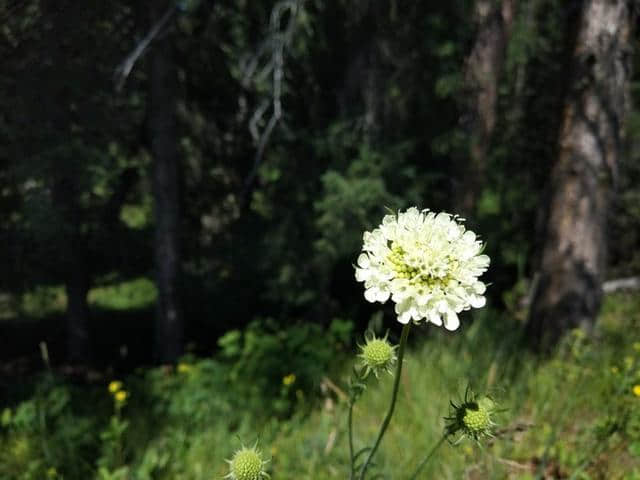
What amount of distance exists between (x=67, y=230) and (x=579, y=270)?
464 cm

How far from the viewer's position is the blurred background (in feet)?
9.53

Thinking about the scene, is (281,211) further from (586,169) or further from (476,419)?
(476,419)

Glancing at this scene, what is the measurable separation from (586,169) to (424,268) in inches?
118

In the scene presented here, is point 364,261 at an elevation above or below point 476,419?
above

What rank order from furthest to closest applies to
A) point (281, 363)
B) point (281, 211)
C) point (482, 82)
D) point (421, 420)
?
point (281, 211), point (482, 82), point (281, 363), point (421, 420)

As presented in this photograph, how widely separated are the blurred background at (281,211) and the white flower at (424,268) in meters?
1.04

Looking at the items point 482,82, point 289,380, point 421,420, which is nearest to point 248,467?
point 421,420

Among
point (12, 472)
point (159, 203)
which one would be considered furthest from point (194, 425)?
point (159, 203)

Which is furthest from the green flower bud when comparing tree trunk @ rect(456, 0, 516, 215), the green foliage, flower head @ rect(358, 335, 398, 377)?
tree trunk @ rect(456, 0, 516, 215)

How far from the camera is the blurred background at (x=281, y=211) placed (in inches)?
114

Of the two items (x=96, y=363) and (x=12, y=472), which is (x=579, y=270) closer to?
(x=12, y=472)

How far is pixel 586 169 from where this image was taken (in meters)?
3.69

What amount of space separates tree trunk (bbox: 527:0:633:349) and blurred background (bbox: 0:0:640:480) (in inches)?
0.6

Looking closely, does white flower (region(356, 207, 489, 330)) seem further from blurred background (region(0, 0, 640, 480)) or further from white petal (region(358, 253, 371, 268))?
blurred background (region(0, 0, 640, 480))
